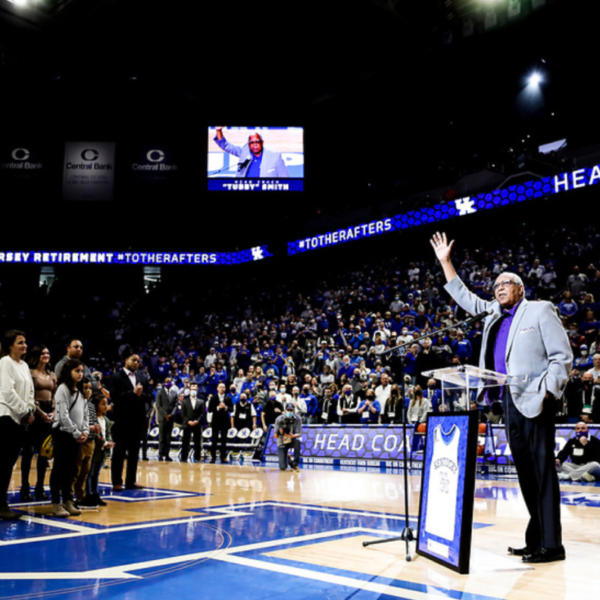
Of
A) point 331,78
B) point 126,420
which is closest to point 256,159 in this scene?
point 331,78

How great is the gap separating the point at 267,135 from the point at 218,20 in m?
5.51

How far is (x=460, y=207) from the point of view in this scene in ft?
66.7

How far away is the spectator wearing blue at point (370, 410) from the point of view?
1263 centimetres

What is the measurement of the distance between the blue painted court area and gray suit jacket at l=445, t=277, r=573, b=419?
129 cm

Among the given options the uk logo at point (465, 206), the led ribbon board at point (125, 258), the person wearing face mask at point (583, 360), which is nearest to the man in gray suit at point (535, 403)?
the person wearing face mask at point (583, 360)

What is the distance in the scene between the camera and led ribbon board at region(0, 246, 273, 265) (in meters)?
28.3

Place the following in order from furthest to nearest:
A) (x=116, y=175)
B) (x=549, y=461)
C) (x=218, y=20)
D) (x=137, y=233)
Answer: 1. (x=137, y=233)
2. (x=116, y=175)
3. (x=218, y=20)
4. (x=549, y=461)

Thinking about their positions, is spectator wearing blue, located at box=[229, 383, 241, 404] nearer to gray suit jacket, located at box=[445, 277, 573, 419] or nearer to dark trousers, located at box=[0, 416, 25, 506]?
dark trousers, located at box=[0, 416, 25, 506]

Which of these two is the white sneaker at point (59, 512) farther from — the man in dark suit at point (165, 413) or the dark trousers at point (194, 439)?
the man in dark suit at point (165, 413)

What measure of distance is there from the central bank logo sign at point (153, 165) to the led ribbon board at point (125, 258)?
3.96 metres

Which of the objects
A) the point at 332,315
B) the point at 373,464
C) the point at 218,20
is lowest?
the point at 373,464

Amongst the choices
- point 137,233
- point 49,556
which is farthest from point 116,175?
point 49,556

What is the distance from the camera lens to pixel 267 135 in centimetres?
2427

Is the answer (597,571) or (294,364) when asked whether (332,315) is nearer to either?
(294,364)
